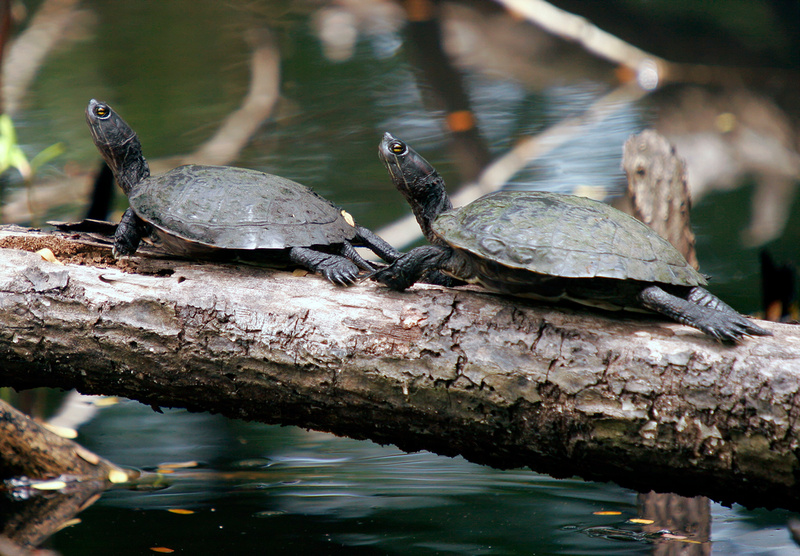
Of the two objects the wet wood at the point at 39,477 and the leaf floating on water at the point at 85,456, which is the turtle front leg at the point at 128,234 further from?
the leaf floating on water at the point at 85,456

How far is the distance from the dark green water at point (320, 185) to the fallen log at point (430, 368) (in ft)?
2.64

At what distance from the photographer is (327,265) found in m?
2.06

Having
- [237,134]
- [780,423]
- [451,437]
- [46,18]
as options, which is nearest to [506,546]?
[451,437]

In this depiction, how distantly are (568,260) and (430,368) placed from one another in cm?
55

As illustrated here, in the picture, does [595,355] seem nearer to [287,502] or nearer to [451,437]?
[451,437]

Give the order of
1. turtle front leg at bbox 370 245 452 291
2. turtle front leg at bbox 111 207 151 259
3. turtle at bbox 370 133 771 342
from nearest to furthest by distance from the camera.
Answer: turtle at bbox 370 133 771 342 → turtle front leg at bbox 370 245 452 291 → turtle front leg at bbox 111 207 151 259

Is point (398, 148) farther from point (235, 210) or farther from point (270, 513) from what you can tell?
point (270, 513)

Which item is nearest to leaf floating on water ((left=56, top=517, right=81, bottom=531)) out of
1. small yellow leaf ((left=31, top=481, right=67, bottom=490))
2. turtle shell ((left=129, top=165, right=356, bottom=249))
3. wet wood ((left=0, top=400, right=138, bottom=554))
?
wet wood ((left=0, top=400, right=138, bottom=554))

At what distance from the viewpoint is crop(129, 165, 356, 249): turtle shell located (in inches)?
83.4

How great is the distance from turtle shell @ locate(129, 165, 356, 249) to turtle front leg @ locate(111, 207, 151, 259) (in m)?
0.06

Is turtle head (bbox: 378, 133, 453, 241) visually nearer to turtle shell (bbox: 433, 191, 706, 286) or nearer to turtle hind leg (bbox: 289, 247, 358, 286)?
turtle shell (bbox: 433, 191, 706, 286)

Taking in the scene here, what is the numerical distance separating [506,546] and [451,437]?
830mm

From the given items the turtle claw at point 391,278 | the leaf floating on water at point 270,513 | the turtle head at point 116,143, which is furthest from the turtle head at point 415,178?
the leaf floating on water at point 270,513

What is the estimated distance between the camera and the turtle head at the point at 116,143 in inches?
101
